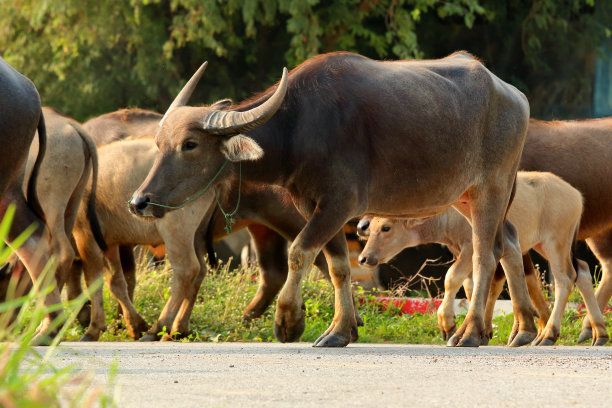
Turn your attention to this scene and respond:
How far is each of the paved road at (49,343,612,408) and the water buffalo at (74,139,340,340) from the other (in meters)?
2.47

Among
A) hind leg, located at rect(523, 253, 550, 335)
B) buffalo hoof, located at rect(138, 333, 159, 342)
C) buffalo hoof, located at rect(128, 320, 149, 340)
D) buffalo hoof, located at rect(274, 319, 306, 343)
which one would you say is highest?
buffalo hoof, located at rect(274, 319, 306, 343)

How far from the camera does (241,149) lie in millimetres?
8094

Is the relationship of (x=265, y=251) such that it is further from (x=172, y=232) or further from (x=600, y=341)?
(x=600, y=341)

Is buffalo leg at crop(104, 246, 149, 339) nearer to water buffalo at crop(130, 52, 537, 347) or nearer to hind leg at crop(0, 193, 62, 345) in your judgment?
hind leg at crop(0, 193, 62, 345)

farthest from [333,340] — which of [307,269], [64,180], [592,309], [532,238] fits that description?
[532,238]

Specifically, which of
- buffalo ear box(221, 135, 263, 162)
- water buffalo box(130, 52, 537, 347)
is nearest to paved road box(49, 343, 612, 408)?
water buffalo box(130, 52, 537, 347)

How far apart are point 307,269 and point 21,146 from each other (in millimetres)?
2292

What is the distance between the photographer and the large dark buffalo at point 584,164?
40.2 feet

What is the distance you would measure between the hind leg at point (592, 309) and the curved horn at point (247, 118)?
428 cm

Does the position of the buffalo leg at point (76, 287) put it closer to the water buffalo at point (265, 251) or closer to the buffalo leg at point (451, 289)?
the water buffalo at point (265, 251)

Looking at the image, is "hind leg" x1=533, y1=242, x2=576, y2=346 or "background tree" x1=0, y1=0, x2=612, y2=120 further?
"background tree" x1=0, y1=0, x2=612, y2=120

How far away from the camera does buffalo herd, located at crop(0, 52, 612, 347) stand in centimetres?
823

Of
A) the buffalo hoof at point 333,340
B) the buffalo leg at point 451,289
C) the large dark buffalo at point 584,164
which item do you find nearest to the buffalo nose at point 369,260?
the buffalo leg at point 451,289

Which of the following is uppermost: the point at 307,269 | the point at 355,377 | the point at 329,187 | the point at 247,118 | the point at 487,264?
the point at 247,118
